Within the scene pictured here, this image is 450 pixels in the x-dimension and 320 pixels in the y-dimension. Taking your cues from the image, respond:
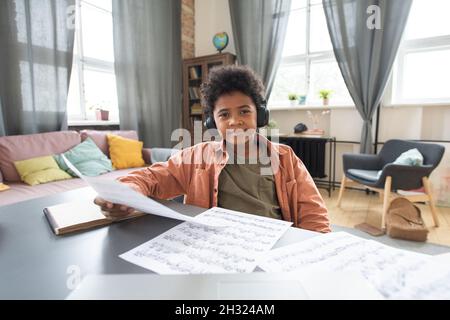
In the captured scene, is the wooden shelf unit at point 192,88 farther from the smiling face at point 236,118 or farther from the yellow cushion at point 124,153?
the smiling face at point 236,118

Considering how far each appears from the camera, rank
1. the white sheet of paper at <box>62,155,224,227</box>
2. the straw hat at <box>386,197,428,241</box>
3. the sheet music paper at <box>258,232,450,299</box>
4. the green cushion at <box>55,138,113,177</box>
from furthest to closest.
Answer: the green cushion at <box>55,138,113,177</box>
the straw hat at <box>386,197,428,241</box>
the white sheet of paper at <box>62,155,224,227</box>
the sheet music paper at <box>258,232,450,299</box>

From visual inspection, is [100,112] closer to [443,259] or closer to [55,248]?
[55,248]

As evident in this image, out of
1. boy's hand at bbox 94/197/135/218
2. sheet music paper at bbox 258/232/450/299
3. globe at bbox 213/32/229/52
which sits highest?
globe at bbox 213/32/229/52

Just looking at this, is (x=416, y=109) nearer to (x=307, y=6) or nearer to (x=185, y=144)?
(x=307, y=6)

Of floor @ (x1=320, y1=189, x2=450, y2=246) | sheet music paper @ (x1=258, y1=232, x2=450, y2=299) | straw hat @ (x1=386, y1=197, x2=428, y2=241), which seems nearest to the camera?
sheet music paper @ (x1=258, y1=232, x2=450, y2=299)

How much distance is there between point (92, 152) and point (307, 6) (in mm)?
3222

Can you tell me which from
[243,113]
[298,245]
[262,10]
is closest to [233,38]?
[262,10]

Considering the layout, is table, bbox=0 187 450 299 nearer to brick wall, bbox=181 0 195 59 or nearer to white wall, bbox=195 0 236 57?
white wall, bbox=195 0 236 57

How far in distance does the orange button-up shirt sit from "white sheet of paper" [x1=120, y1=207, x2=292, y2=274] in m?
0.27

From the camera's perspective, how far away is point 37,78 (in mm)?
2365

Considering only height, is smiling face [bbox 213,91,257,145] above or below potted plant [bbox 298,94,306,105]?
below

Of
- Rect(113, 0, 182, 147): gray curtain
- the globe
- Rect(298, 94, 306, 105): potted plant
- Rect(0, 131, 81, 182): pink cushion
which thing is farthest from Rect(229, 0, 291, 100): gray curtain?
Rect(0, 131, 81, 182): pink cushion

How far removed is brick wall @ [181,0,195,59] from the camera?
4109mm

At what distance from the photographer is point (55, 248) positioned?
0.54 meters
